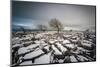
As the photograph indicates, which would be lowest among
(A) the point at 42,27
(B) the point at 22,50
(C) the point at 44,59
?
(C) the point at 44,59

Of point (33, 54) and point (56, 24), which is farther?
point (56, 24)

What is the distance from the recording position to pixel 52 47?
2.31 m

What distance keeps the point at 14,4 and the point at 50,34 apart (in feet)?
2.28

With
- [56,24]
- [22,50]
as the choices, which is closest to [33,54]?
[22,50]

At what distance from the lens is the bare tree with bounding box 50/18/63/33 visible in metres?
2.31

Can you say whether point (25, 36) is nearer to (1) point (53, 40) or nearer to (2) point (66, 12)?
(1) point (53, 40)

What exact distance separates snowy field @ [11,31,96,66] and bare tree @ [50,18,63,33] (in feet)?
0.26

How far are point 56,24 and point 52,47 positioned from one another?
36 cm

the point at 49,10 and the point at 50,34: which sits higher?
the point at 49,10

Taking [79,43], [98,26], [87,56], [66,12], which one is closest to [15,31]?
[66,12]

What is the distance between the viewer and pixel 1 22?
2105mm

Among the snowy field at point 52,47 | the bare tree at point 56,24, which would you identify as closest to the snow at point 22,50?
the snowy field at point 52,47

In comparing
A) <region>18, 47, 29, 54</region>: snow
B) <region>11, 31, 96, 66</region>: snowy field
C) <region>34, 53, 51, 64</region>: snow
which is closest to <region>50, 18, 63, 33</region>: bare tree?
<region>11, 31, 96, 66</region>: snowy field

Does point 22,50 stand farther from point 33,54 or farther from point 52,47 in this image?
point 52,47
